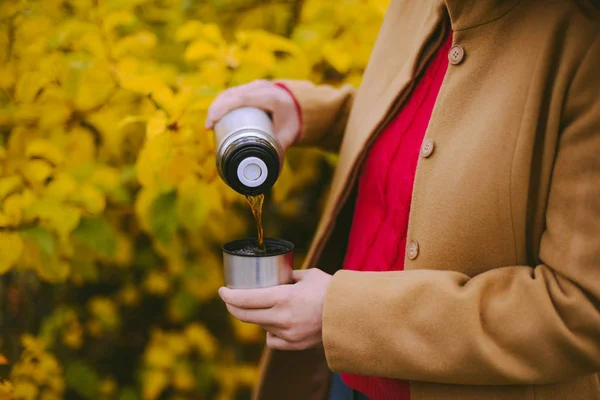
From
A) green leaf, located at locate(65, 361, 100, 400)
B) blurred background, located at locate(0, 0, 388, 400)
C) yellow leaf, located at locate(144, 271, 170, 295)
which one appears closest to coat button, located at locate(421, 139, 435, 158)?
blurred background, located at locate(0, 0, 388, 400)

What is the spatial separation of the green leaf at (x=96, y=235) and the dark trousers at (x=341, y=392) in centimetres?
62

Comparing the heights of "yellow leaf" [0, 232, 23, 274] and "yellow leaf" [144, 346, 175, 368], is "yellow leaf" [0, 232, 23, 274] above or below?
above

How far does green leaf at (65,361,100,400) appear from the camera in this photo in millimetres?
1746

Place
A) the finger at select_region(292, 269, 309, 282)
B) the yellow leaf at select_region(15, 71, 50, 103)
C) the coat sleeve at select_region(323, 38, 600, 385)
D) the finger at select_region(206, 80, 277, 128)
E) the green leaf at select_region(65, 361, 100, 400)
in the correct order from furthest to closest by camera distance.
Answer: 1. the green leaf at select_region(65, 361, 100, 400)
2. the yellow leaf at select_region(15, 71, 50, 103)
3. the finger at select_region(206, 80, 277, 128)
4. the finger at select_region(292, 269, 309, 282)
5. the coat sleeve at select_region(323, 38, 600, 385)

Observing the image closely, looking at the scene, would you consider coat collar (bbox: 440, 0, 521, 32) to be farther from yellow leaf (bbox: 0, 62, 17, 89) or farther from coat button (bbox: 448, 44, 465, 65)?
yellow leaf (bbox: 0, 62, 17, 89)

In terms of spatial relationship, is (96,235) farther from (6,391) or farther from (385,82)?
(385,82)

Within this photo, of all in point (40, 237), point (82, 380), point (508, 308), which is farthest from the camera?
point (82, 380)

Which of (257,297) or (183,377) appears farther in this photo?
(183,377)

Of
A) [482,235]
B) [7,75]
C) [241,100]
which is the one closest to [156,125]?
[241,100]

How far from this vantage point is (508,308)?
2.61 ft

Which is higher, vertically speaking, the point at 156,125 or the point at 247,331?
the point at 156,125

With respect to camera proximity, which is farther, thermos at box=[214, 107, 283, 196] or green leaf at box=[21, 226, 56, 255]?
green leaf at box=[21, 226, 56, 255]

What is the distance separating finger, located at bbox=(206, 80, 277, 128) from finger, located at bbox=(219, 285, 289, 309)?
37 cm

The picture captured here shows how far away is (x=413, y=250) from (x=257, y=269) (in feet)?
0.83
